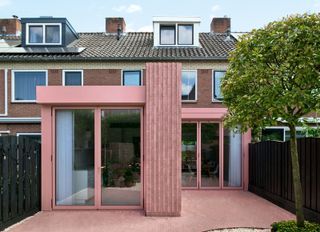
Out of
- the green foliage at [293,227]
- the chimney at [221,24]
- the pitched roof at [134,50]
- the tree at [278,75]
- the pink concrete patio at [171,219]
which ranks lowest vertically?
the pink concrete patio at [171,219]

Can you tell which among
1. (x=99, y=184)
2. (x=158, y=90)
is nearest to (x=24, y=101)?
(x=99, y=184)

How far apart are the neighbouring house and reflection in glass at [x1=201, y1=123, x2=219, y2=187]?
1.5 inches

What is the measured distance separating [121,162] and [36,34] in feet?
39.1

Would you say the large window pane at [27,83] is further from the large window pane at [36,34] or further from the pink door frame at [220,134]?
the pink door frame at [220,134]

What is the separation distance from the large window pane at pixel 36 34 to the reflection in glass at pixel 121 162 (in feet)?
36.3

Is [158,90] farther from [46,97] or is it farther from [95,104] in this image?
[46,97]

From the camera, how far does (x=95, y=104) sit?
→ 856 cm

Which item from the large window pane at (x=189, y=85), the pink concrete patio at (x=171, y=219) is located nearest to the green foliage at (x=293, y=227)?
the pink concrete patio at (x=171, y=219)

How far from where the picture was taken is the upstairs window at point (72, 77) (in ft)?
50.9

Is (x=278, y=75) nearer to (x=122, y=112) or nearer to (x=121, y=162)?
(x=122, y=112)

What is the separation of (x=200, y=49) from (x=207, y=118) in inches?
247

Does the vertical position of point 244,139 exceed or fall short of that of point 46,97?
it falls short

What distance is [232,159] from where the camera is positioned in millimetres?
12078

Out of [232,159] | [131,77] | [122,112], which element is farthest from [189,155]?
[131,77]
